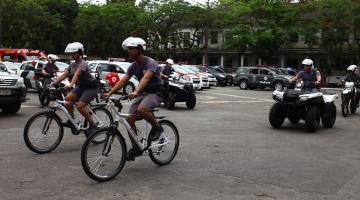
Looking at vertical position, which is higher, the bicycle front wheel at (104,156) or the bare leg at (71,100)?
the bare leg at (71,100)

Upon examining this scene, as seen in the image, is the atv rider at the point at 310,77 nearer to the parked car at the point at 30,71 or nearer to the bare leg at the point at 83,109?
the bare leg at the point at 83,109

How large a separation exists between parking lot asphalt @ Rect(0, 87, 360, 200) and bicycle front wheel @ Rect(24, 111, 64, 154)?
17 centimetres

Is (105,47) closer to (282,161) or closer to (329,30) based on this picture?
(329,30)

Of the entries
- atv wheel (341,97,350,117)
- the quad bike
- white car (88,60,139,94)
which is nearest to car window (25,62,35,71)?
white car (88,60,139,94)

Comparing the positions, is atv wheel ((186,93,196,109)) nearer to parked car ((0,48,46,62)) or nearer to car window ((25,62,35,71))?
car window ((25,62,35,71))

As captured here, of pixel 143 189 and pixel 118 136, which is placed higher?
pixel 118 136

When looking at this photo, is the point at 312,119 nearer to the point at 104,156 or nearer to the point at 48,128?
the point at 48,128

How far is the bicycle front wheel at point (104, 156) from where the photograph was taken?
626 centimetres

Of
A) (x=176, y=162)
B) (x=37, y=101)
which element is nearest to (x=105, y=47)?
(x=37, y=101)

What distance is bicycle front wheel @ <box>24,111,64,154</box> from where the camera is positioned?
26.2ft

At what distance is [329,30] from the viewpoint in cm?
4125

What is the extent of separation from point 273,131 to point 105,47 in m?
41.1

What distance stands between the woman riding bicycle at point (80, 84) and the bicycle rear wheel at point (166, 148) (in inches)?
62.3

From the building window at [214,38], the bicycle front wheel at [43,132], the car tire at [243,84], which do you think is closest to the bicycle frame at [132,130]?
the bicycle front wheel at [43,132]
